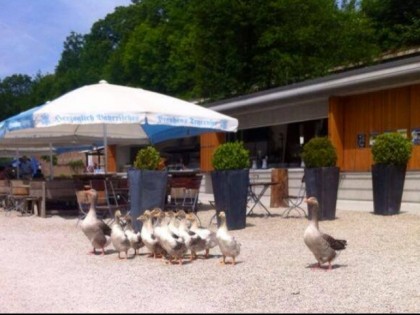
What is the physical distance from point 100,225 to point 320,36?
79.9 ft

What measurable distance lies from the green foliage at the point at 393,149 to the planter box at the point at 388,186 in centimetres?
13

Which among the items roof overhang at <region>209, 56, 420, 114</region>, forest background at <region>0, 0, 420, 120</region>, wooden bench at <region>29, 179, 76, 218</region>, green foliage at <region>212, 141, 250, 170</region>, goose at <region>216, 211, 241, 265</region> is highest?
forest background at <region>0, 0, 420, 120</region>

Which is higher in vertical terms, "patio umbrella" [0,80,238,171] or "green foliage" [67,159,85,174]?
"patio umbrella" [0,80,238,171]

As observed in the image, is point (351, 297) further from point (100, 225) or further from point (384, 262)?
point (100, 225)

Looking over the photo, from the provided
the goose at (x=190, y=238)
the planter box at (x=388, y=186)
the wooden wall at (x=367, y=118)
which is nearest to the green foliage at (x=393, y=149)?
the planter box at (x=388, y=186)

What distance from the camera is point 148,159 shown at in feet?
38.2

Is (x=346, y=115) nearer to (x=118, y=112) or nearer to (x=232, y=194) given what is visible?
(x=232, y=194)

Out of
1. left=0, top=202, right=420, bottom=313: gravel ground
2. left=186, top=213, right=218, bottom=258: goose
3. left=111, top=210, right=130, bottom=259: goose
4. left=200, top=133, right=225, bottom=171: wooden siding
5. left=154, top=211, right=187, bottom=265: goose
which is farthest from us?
left=200, top=133, right=225, bottom=171: wooden siding

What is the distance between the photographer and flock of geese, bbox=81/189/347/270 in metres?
8.02

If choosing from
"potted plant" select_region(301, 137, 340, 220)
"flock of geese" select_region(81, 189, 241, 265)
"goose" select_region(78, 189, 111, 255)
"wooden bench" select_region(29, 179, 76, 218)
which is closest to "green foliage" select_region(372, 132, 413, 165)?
"potted plant" select_region(301, 137, 340, 220)

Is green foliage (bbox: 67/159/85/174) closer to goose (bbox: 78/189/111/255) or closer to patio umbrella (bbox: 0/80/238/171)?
patio umbrella (bbox: 0/80/238/171)

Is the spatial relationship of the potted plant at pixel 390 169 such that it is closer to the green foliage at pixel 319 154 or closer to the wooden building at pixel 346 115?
the green foliage at pixel 319 154

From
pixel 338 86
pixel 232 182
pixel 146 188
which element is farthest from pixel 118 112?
pixel 338 86

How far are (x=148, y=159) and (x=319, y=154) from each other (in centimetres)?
361
